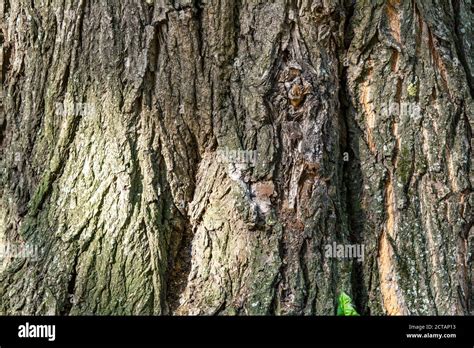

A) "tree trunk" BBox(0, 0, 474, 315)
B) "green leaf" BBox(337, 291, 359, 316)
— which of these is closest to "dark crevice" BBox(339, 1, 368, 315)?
"tree trunk" BBox(0, 0, 474, 315)

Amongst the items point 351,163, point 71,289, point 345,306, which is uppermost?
point 351,163

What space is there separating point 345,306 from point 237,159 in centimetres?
90

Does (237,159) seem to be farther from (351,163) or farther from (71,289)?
(71,289)

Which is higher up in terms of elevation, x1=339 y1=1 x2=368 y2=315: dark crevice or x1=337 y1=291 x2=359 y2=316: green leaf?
x1=339 y1=1 x2=368 y2=315: dark crevice

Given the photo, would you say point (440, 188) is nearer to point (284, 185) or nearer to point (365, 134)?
point (365, 134)

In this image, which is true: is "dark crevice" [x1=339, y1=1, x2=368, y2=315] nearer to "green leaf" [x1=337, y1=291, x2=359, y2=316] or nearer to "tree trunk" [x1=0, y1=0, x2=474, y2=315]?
"tree trunk" [x1=0, y1=0, x2=474, y2=315]

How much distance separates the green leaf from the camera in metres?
3.42

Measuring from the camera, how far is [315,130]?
139 inches

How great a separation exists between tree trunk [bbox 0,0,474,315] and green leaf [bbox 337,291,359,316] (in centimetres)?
5

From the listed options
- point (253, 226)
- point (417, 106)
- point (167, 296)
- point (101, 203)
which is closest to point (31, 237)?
point (101, 203)

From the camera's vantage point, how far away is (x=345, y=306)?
3.43 meters

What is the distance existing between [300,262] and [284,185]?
0.39 metres

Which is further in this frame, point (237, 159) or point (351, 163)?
point (351, 163)

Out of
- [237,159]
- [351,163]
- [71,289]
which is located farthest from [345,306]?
[71,289]
